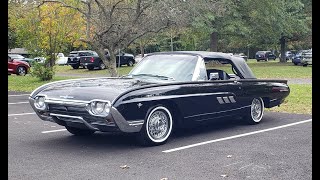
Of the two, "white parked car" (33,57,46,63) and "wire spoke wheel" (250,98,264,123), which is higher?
"white parked car" (33,57,46,63)

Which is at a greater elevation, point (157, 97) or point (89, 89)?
point (89, 89)

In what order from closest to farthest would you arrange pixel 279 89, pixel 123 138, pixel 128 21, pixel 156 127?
pixel 156 127
pixel 123 138
pixel 279 89
pixel 128 21

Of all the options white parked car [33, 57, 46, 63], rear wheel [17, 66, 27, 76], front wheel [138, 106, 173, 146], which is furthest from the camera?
rear wheel [17, 66, 27, 76]

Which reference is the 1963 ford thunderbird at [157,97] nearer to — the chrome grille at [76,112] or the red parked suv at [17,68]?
the chrome grille at [76,112]

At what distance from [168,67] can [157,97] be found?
4.13 ft

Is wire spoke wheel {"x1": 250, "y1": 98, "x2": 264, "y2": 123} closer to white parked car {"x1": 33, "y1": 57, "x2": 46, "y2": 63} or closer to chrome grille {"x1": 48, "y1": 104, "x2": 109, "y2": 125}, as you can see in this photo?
chrome grille {"x1": 48, "y1": 104, "x2": 109, "y2": 125}

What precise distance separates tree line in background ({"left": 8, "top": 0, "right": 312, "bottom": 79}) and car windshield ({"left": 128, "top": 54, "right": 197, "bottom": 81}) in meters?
6.81

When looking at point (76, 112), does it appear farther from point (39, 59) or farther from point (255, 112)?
point (39, 59)

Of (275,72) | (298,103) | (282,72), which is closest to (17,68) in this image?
(275,72)

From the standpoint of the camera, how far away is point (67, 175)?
4.93 meters

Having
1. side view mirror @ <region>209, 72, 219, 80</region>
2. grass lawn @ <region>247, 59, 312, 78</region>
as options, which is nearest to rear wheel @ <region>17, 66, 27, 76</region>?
grass lawn @ <region>247, 59, 312, 78</region>

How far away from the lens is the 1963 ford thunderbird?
6113 mm

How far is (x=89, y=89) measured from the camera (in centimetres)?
642

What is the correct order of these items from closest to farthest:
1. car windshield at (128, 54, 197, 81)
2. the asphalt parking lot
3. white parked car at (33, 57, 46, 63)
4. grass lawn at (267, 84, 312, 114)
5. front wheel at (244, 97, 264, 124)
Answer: the asphalt parking lot
car windshield at (128, 54, 197, 81)
front wheel at (244, 97, 264, 124)
grass lawn at (267, 84, 312, 114)
white parked car at (33, 57, 46, 63)
